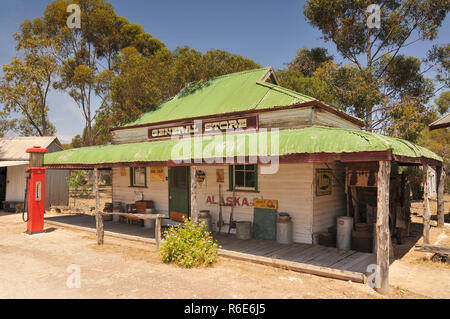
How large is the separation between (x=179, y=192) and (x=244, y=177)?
9.98 feet

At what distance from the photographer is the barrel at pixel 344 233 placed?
8.97 meters

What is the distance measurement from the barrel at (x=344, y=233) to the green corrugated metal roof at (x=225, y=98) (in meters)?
3.82

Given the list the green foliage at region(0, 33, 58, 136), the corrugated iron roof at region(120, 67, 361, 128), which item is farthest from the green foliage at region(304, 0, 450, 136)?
the green foliage at region(0, 33, 58, 136)

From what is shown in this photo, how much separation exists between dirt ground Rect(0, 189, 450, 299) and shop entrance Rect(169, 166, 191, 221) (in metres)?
2.62

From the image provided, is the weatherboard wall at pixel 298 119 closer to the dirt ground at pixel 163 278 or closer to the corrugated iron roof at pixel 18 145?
the dirt ground at pixel 163 278

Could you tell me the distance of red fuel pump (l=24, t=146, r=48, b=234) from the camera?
11.3m

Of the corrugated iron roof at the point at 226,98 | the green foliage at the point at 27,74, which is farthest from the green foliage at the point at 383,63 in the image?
the green foliage at the point at 27,74

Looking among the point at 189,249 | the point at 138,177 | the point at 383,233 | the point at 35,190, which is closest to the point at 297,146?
the point at 383,233

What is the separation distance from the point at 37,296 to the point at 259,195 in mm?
6624

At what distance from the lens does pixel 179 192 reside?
1230 centimetres

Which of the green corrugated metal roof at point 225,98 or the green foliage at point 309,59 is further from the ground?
the green foliage at point 309,59

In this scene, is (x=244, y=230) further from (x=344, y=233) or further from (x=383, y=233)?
(x=383, y=233)

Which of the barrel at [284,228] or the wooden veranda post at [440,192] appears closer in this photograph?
the barrel at [284,228]

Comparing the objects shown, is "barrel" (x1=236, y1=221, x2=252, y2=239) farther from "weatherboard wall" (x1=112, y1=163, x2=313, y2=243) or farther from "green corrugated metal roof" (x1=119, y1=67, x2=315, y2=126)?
"green corrugated metal roof" (x1=119, y1=67, x2=315, y2=126)
